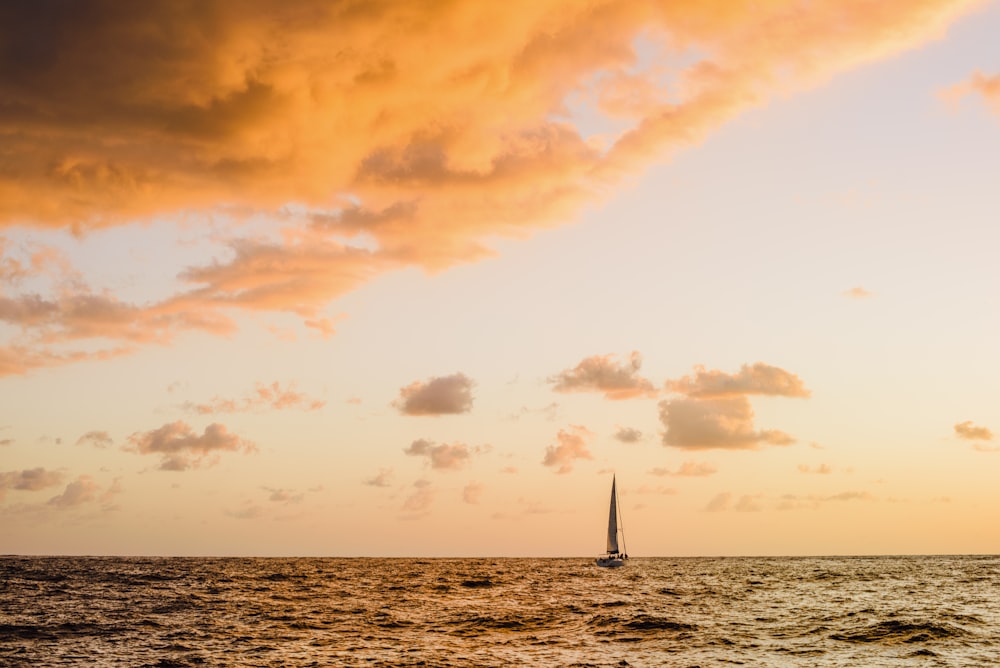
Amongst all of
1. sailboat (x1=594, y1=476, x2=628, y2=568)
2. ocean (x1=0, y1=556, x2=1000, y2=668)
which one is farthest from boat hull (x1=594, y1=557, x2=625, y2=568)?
ocean (x1=0, y1=556, x2=1000, y2=668)

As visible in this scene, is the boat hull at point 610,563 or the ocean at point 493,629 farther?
the boat hull at point 610,563

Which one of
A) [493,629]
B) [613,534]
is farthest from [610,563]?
[493,629]

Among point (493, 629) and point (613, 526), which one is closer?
point (493, 629)

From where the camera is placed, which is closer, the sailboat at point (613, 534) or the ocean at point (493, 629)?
the ocean at point (493, 629)

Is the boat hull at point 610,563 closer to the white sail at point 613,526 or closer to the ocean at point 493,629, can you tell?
the white sail at point 613,526

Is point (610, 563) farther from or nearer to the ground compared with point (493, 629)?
nearer to the ground

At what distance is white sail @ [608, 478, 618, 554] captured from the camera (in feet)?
582

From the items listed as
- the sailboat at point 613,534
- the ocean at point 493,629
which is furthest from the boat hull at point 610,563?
the ocean at point 493,629

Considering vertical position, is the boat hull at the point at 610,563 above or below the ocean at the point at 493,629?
below

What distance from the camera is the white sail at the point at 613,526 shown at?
582ft

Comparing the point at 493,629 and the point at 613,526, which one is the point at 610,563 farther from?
the point at 493,629

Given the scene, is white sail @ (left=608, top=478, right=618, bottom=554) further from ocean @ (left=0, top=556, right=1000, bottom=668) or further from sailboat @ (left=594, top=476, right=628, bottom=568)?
ocean @ (left=0, top=556, right=1000, bottom=668)

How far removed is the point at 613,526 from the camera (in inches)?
7052

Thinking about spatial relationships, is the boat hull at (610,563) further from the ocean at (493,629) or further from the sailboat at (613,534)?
the ocean at (493,629)
